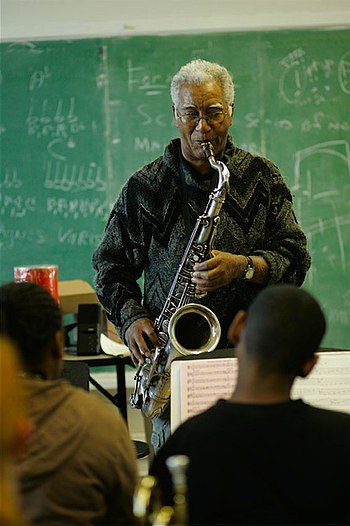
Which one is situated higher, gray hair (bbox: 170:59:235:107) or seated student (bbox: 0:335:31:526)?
gray hair (bbox: 170:59:235:107)

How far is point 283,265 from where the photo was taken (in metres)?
2.62

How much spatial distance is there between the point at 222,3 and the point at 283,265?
2.90 m

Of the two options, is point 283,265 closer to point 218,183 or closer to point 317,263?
point 218,183

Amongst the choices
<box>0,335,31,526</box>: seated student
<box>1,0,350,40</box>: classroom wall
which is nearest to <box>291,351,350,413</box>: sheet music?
<box>0,335,31,526</box>: seated student

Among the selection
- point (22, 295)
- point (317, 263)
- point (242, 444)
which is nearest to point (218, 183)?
point (22, 295)

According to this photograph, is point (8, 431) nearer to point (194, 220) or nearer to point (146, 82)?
point (194, 220)

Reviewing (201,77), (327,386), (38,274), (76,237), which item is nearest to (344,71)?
(76,237)

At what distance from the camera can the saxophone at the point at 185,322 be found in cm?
262

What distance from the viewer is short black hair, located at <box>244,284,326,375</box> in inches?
64.4

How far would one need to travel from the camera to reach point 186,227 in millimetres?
2691

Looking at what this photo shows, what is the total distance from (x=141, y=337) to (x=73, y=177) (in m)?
2.73

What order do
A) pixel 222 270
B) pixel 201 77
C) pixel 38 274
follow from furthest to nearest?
pixel 38 274, pixel 201 77, pixel 222 270

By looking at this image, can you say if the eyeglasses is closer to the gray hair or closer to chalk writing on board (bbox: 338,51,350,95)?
the gray hair

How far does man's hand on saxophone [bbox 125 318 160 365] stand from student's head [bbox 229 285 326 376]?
1.03m
